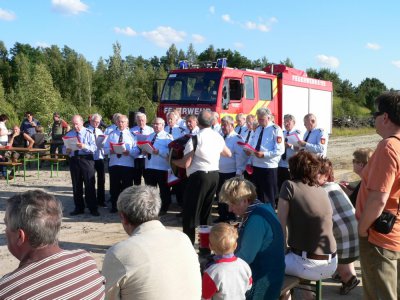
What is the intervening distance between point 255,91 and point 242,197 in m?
9.24

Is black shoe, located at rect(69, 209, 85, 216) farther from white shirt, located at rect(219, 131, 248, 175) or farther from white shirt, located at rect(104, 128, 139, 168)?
white shirt, located at rect(219, 131, 248, 175)

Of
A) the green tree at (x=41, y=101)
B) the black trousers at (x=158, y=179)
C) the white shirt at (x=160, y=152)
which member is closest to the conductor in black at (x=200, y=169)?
the white shirt at (x=160, y=152)

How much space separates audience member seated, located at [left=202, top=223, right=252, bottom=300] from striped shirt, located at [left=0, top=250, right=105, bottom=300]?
1105mm

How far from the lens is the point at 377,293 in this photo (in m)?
3.07

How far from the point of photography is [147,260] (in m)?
2.42

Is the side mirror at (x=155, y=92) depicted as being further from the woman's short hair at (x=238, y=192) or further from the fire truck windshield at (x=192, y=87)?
the woman's short hair at (x=238, y=192)

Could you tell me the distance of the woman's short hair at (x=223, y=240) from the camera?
3.21 m

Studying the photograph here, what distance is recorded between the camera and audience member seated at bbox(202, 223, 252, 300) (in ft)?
10.4

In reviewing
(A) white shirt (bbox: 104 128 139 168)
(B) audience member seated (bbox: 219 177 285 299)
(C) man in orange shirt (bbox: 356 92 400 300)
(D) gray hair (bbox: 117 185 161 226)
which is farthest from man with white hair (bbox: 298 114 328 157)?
(D) gray hair (bbox: 117 185 161 226)

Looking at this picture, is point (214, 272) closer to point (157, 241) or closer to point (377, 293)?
point (157, 241)

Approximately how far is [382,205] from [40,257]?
2.03 metres

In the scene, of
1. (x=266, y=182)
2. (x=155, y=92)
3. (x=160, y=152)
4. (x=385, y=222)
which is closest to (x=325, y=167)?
(x=385, y=222)

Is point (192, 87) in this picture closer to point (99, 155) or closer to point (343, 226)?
point (99, 155)

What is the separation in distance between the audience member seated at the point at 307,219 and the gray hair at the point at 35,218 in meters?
2.24
